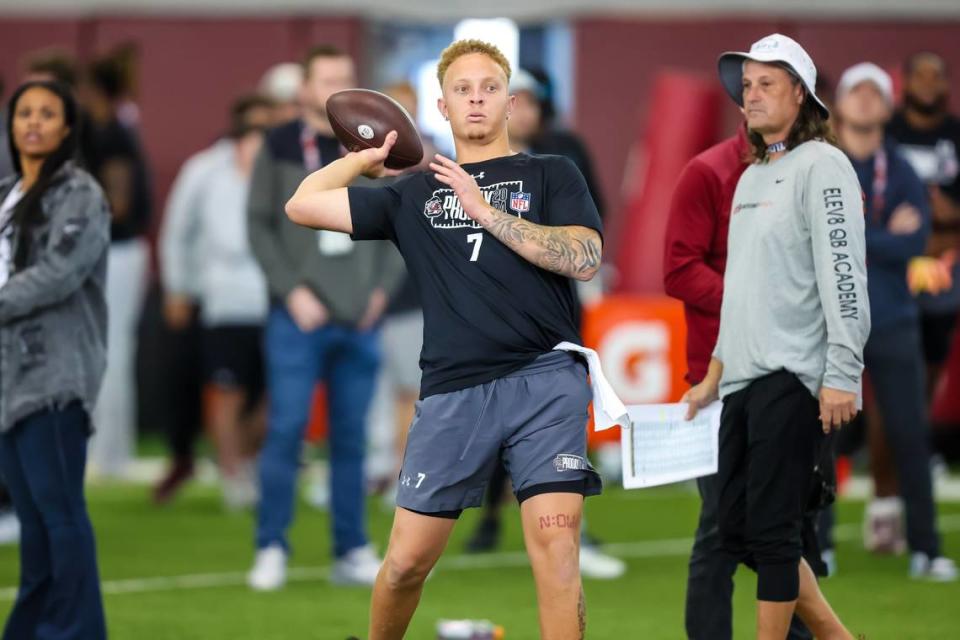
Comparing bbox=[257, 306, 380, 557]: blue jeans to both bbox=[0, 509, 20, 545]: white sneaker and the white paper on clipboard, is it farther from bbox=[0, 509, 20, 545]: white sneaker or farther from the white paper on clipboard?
the white paper on clipboard

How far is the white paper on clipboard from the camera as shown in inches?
206

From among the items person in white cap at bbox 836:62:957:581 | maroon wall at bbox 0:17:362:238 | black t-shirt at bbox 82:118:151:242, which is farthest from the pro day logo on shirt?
maroon wall at bbox 0:17:362:238

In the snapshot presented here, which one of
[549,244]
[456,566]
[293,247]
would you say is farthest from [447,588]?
[549,244]

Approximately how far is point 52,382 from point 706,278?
2215mm

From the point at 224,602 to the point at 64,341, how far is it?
192 cm

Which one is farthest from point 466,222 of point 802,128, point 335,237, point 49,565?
point 335,237

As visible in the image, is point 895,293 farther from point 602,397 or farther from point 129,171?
point 129,171

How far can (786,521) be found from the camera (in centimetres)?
501

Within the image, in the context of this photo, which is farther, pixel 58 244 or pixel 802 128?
pixel 58 244

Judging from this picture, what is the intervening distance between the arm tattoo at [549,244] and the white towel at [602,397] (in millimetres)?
227

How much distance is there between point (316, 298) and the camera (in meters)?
7.44

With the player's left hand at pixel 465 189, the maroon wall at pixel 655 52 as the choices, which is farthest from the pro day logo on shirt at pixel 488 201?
the maroon wall at pixel 655 52

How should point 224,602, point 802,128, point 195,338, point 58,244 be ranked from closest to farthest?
point 802,128 → point 58,244 → point 224,602 → point 195,338

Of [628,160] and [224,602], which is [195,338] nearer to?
[224,602]
